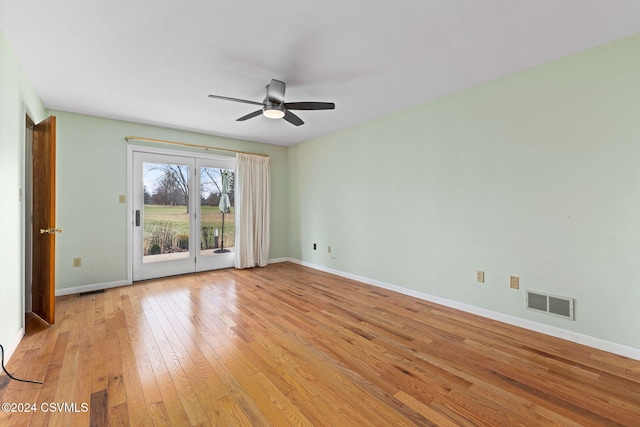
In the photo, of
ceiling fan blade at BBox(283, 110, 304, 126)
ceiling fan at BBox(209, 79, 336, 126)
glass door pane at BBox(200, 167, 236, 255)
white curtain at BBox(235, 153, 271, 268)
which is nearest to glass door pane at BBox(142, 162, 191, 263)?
glass door pane at BBox(200, 167, 236, 255)

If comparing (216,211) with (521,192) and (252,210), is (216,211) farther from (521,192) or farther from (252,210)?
(521,192)

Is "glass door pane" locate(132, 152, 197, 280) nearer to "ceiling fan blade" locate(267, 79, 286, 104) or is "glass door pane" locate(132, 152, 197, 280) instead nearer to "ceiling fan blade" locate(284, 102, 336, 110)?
"ceiling fan blade" locate(267, 79, 286, 104)

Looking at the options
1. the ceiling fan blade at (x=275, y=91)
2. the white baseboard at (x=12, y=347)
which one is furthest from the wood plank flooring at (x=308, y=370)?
the ceiling fan blade at (x=275, y=91)

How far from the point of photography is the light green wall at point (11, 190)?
2.05m

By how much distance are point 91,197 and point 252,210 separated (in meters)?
2.41

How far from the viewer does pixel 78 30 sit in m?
A: 2.06

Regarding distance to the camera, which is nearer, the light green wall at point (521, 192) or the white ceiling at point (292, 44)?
the white ceiling at point (292, 44)

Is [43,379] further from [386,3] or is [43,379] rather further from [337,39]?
[386,3]

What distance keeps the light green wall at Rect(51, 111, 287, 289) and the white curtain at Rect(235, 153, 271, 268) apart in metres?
1.61

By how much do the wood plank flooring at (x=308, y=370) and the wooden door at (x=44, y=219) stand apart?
290mm

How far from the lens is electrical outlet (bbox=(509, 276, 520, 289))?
2.71m

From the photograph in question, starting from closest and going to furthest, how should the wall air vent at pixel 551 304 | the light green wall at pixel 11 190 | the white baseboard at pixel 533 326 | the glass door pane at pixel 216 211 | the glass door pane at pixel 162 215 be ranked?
the light green wall at pixel 11 190, the white baseboard at pixel 533 326, the wall air vent at pixel 551 304, the glass door pane at pixel 162 215, the glass door pane at pixel 216 211

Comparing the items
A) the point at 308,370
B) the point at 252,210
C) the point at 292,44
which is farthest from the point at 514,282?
the point at 252,210

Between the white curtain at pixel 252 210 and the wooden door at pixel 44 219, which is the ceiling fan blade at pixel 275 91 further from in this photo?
the white curtain at pixel 252 210
